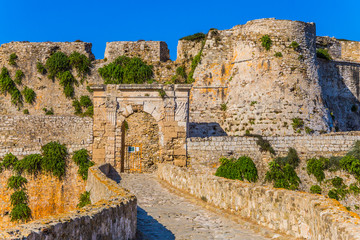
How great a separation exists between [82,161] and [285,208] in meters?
11.9

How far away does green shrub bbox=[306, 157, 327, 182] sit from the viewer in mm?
15922

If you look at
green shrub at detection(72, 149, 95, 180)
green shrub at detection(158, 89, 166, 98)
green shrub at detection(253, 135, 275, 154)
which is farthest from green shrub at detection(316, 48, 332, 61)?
green shrub at detection(72, 149, 95, 180)

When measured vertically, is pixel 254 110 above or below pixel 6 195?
above

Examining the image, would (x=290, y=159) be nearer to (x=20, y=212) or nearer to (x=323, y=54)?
(x=20, y=212)

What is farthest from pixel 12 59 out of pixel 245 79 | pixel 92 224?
pixel 92 224

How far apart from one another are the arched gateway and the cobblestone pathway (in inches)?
217

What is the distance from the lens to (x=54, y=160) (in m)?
17.1

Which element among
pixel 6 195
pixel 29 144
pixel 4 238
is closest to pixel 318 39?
pixel 29 144

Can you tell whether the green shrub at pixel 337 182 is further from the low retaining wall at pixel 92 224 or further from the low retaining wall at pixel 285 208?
the low retaining wall at pixel 92 224

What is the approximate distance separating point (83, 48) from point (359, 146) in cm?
1751

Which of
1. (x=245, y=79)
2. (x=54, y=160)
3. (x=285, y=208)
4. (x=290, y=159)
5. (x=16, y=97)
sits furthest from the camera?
(x=16, y=97)

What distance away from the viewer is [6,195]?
1677 centimetres

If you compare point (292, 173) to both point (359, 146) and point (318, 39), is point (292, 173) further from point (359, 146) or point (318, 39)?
point (318, 39)

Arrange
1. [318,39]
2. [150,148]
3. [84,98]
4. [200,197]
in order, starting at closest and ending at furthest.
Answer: [200,197] < [150,148] < [84,98] < [318,39]
